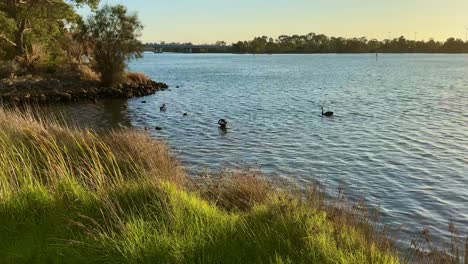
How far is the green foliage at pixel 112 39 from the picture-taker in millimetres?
46188

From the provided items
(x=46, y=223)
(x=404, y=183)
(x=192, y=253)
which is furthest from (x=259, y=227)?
(x=404, y=183)

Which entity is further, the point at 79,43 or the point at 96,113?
the point at 79,43

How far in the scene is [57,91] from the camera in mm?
40188

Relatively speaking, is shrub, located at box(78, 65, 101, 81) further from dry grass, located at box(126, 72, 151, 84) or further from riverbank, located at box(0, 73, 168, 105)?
dry grass, located at box(126, 72, 151, 84)

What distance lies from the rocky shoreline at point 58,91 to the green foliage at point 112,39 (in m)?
1.70

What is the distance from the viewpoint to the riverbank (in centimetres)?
3734

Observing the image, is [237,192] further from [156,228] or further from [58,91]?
[58,91]

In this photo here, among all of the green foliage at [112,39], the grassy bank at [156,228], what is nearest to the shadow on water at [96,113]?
the green foliage at [112,39]

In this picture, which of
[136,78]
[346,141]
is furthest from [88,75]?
[346,141]

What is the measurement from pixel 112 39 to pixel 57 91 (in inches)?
363

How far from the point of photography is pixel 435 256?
6.46 meters

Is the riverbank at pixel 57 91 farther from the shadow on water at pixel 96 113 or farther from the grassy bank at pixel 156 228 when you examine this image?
the grassy bank at pixel 156 228

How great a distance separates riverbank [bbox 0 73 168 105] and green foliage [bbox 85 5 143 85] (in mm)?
1649

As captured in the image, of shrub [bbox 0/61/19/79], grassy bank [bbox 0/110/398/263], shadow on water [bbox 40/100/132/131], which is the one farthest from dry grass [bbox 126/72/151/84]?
grassy bank [bbox 0/110/398/263]
